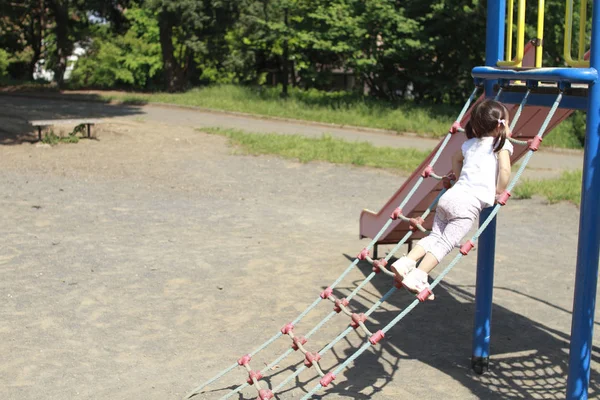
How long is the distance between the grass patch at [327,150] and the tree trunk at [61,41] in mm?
14149

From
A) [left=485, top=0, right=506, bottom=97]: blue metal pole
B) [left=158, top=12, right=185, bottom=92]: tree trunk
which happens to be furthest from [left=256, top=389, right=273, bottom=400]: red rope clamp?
[left=158, top=12, right=185, bottom=92]: tree trunk

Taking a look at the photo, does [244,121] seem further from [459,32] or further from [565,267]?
[565,267]

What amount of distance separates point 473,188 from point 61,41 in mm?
26702

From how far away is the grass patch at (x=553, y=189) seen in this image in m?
11.2

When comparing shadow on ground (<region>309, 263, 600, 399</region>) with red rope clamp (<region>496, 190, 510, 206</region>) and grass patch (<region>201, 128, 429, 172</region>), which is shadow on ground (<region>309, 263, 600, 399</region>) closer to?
red rope clamp (<region>496, 190, 510, 206</region>)

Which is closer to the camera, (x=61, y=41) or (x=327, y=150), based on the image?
(x=327, y=150)

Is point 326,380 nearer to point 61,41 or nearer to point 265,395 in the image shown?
point 265,395

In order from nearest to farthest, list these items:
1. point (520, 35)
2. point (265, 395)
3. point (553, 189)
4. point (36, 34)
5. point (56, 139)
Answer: point (265, 395)
point (520, 35)
point (553, 189)
point (56, 139)
point (36, 34)

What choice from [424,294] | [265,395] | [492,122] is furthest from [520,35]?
[265,395]

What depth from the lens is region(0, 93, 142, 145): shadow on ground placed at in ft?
54.2

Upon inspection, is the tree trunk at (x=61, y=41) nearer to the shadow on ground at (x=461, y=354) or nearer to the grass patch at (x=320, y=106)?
the grass patch at (x=320, y=106)

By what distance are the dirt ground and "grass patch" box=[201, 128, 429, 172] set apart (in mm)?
1360

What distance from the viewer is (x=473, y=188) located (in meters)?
4.56

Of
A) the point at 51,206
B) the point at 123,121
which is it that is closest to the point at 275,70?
the point at 123,121
